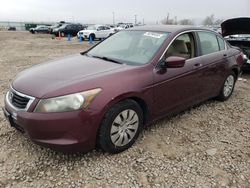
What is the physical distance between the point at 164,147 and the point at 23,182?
171cm

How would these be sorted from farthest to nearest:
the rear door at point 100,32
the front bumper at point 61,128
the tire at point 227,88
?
1. the rear door at point 100,32
2. the tire at point 227,88
3. the front bumper at point 61,128

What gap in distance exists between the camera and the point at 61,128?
2.42m

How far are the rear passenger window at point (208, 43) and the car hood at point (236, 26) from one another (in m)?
2.69

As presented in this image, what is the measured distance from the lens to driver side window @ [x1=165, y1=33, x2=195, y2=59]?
11.1 feet

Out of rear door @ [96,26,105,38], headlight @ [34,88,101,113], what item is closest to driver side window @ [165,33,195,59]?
headlight @ [34,88,101,113]

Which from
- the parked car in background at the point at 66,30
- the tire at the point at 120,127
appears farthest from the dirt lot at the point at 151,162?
the parked car in background at the point at 66,30

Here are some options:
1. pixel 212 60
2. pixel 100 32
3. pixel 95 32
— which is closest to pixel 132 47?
pixel 212 60

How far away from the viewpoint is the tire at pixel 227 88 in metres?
4.63

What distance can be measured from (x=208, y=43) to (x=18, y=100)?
3153mm

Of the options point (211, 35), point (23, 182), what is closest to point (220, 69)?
point (211, 35)

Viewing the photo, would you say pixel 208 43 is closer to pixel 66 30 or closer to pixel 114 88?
pixel 114 88

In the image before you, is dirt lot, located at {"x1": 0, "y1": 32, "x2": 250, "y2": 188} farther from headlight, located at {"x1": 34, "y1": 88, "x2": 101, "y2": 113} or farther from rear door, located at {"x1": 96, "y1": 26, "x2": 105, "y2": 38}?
rear door, located at {"x1": 96, "y1": 26, "x2": 105, "y2": 38}

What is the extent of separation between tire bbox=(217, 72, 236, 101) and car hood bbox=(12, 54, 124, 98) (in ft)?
8.32

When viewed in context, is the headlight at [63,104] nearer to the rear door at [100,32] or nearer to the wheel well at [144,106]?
the wheel well at [144,106]
